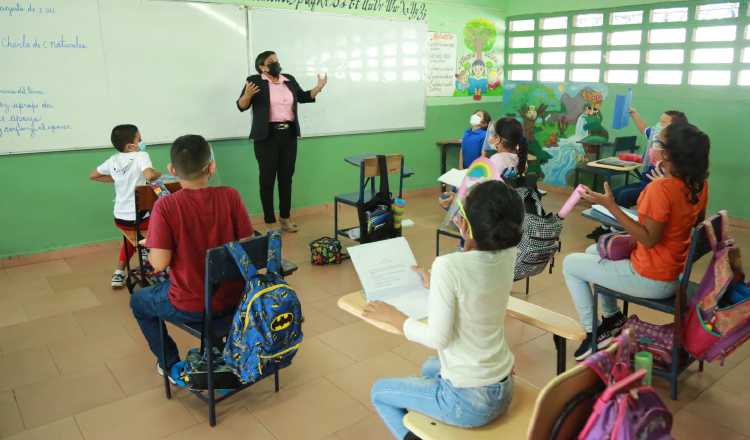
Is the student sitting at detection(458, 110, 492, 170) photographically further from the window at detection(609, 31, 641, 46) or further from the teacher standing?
the window at detection(609, 31, 641, 46)

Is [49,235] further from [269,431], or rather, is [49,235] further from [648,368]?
[648,368]

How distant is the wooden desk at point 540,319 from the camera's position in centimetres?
175

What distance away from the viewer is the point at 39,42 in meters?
4.17

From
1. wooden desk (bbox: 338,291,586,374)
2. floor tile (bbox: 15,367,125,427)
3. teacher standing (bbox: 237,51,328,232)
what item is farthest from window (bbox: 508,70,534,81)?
floor tile (bbox: 15,367,125,427)

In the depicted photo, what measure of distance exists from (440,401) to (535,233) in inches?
66.0

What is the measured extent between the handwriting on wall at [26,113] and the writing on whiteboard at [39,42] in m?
0.30

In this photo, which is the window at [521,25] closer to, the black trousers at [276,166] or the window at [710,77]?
the window at [710,77]

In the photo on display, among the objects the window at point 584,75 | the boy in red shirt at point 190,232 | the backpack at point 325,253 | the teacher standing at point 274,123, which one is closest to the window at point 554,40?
the window at point 584,75

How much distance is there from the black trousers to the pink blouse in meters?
0.11

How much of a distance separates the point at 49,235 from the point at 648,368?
4565 mm

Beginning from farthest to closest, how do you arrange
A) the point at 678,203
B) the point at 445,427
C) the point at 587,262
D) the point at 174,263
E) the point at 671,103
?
the point at 671,103
the point at 587,262
the point at 678,203
the point at 174,263
the point at 445,427

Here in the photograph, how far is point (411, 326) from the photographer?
5.12 feet

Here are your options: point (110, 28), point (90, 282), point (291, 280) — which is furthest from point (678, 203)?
point (110, 28)

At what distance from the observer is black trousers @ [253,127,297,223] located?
16.8ft
